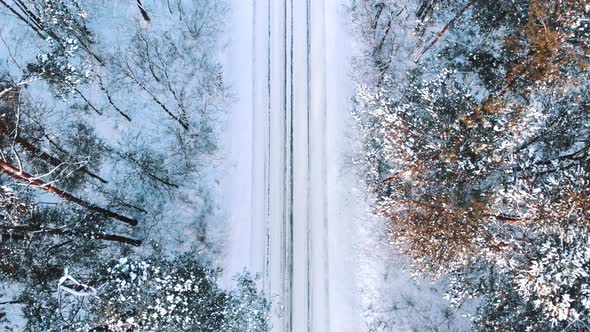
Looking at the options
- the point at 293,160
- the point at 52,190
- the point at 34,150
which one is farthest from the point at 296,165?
the point at 34,150

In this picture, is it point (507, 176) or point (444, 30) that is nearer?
point (507, 176)

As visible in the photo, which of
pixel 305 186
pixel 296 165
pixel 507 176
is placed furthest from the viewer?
pixel 296 165

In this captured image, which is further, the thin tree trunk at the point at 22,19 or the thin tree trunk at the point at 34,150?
the thin tree trunk at the point at 22,19

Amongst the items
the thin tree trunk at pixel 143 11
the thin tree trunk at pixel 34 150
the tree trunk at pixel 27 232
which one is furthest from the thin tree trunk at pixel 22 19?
the tree trunk at pixel 27 232

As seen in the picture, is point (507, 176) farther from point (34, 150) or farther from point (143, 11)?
point (34, 150)

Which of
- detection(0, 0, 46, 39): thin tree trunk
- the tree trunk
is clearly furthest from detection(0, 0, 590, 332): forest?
detection(0, 0, 46, 39): thin tree trunk

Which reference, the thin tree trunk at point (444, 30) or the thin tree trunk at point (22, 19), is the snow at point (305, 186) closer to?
the thin tree trunk at point (444, 30)
